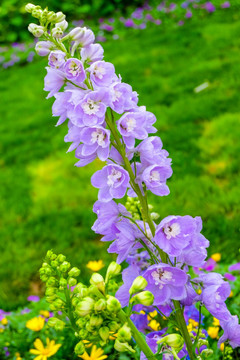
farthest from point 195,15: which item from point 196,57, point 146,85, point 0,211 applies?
point 0,211

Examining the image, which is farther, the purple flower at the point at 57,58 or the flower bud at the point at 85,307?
the purple flower at the point at 57,58

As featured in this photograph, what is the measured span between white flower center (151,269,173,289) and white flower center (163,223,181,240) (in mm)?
102

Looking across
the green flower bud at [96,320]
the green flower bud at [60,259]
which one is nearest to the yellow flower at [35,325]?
the green flower bud at [60,259]

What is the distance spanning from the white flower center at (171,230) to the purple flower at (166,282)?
0.09m

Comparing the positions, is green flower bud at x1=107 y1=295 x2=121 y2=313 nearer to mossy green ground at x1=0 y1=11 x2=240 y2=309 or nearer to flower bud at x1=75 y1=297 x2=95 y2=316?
flower bud at x1=75 y1=297 x2=95 y2=316

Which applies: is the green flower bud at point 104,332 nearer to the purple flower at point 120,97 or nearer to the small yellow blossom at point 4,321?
the purple flower at point 120,97

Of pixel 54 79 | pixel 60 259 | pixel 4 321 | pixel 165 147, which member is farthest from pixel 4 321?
pixel 165 147

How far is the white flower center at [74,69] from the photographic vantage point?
1.36m

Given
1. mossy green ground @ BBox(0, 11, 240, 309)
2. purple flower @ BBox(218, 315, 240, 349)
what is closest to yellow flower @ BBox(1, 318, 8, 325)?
mossy green ground @ BBox(0, 11, 240, 309)

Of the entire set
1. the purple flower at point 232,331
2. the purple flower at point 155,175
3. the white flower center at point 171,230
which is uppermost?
the purple flower at point 155,175

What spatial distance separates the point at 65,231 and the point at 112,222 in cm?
252

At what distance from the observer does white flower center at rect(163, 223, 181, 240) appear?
4.32 feet

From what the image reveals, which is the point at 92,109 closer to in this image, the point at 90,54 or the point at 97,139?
the point at 97,139

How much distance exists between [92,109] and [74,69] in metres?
0.15
